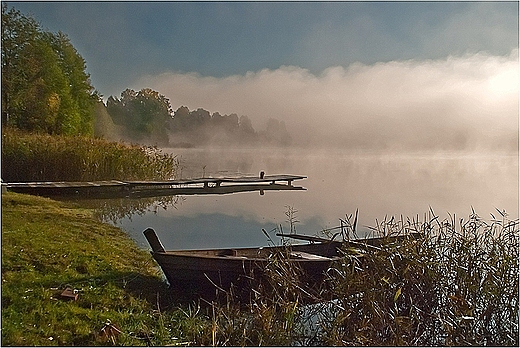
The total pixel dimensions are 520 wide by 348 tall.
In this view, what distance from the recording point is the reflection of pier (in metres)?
9.82

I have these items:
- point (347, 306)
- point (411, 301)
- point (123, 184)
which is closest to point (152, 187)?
point (123, 184)

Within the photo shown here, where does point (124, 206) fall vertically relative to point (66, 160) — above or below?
below

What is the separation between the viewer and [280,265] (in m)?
3.74

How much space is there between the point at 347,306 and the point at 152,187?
9.25 metres

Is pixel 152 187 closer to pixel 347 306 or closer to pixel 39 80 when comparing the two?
pixel 39 80

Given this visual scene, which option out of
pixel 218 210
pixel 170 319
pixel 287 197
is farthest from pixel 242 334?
pixel 287 197

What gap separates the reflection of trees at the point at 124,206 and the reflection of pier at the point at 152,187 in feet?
1.42

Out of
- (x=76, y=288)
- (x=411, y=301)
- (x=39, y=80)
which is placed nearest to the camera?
(x=411, y=301)

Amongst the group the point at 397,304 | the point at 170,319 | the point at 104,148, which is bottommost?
the point at 170,319

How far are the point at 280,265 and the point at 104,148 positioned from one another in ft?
29.8

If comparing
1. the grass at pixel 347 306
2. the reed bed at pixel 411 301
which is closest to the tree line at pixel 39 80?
the grass at pixel 347 306

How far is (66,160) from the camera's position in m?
11.2

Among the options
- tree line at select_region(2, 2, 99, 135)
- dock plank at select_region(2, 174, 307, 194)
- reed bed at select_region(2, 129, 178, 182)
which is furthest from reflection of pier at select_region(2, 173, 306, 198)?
tree line at select_region(2, 2, 99, 135)

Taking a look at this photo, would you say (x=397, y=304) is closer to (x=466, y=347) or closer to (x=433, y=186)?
(x=466, y=347)
